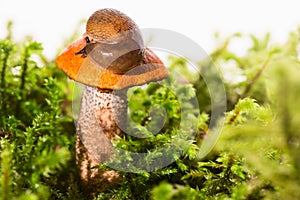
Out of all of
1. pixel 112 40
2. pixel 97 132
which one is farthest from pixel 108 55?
pixel 97 132

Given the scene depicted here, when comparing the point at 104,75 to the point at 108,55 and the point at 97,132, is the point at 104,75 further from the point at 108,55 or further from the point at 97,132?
the point at 97,132

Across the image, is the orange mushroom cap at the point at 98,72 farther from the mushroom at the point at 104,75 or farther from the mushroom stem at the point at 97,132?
the mushroom stem at the point at 97,132

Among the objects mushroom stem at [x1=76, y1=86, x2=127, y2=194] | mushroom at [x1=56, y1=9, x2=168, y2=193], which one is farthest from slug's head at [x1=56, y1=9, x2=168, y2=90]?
mushroom stem at [x1=76, y1=86, x2=127, y2=194]

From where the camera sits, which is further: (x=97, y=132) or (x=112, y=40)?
(x=97, y=132)

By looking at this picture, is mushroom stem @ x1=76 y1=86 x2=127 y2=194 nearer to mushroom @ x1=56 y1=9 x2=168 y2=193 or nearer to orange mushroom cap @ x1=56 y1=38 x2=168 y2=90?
mushroom @ x1=56 y1=9 x2=168 y2=193

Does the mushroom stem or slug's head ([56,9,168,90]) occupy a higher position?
slug's head ([56,9,168,90])

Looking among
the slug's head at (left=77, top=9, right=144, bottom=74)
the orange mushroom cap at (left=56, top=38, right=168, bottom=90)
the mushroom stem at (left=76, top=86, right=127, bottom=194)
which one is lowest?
the mushroom stem at (left=76, top=86, right=127, bottom=194)
